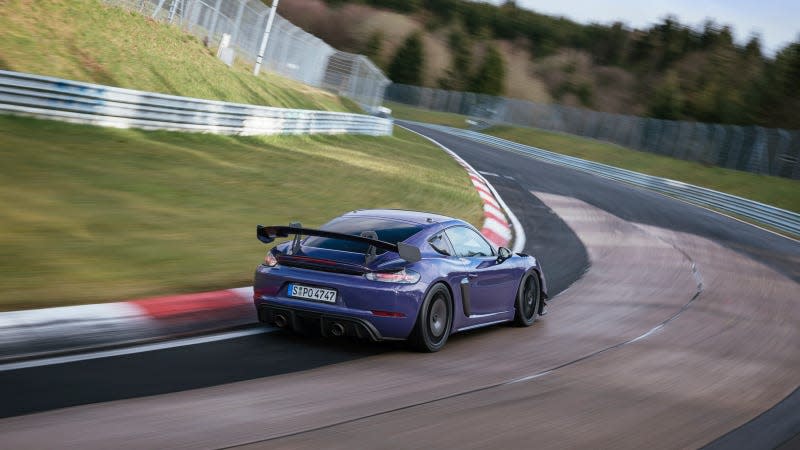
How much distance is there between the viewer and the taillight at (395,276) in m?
8.10

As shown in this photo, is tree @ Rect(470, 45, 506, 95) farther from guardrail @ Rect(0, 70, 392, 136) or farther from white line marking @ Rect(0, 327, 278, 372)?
white line marking @ Rect(0, 327, 278, 372)

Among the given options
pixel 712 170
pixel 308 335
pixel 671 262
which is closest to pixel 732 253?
pixel 671 262

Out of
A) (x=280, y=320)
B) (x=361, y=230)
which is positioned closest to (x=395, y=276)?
(x=361, y=230)

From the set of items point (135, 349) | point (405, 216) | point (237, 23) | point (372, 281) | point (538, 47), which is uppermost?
point (538, 47)

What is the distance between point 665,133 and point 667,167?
523cm

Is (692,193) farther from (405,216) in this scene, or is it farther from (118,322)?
(118,322)

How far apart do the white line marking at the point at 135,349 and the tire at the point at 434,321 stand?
134 cm

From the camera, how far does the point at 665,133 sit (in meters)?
55.9

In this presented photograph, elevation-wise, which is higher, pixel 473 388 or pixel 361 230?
pixel 361 230

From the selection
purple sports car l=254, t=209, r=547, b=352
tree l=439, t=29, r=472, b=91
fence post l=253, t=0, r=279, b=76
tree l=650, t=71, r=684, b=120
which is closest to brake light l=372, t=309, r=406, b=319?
purple sports car l=254, t=209, r=547, b=352

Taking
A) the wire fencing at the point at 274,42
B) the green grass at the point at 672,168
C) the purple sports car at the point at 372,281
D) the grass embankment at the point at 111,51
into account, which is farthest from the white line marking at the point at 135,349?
the green grass at the point at 672,168

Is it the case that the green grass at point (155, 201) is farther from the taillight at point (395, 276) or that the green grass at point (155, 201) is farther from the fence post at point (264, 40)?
the fence post at point (264, 40)

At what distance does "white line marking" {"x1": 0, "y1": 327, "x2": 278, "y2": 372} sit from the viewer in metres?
6.60

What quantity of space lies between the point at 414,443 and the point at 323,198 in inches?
522
